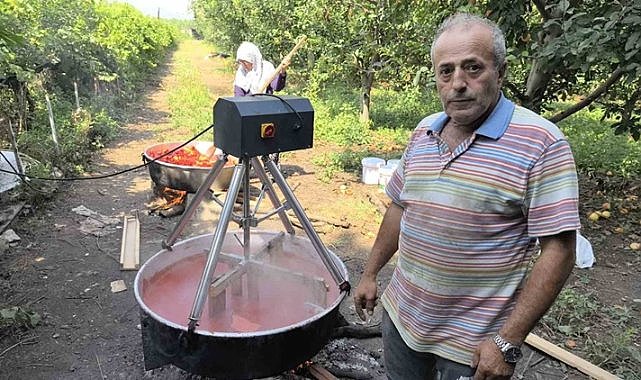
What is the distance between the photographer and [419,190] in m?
1.54

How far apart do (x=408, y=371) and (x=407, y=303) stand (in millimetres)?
289

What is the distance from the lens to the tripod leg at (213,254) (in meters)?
2.09

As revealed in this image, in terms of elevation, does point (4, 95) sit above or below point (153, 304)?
above

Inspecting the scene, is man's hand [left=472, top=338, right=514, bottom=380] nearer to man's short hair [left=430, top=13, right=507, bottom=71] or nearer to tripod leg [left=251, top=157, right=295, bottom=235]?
man's short hair [left=430, top=13, right=507, bottom=71]

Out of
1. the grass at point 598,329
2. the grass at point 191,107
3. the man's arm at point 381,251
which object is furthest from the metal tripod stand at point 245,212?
the grass at point 191,107

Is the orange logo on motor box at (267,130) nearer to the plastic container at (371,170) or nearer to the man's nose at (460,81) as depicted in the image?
the man's nose at (460,81)

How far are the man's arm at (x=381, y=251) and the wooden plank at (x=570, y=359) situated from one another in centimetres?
141

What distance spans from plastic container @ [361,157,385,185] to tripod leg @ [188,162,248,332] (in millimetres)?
3843

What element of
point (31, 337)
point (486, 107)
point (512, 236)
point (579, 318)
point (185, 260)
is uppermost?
point (486, 107)

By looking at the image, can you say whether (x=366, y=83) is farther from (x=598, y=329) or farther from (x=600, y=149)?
(x=598, y=329)

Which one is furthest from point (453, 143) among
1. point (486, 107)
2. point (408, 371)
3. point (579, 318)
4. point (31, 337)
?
point (31, 337)

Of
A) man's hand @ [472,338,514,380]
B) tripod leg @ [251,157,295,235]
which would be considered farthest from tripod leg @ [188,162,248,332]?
man's hand @ [472,338,514,380]

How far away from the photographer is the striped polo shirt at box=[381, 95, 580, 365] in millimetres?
1288

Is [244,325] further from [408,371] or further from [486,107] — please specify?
[486,107]
